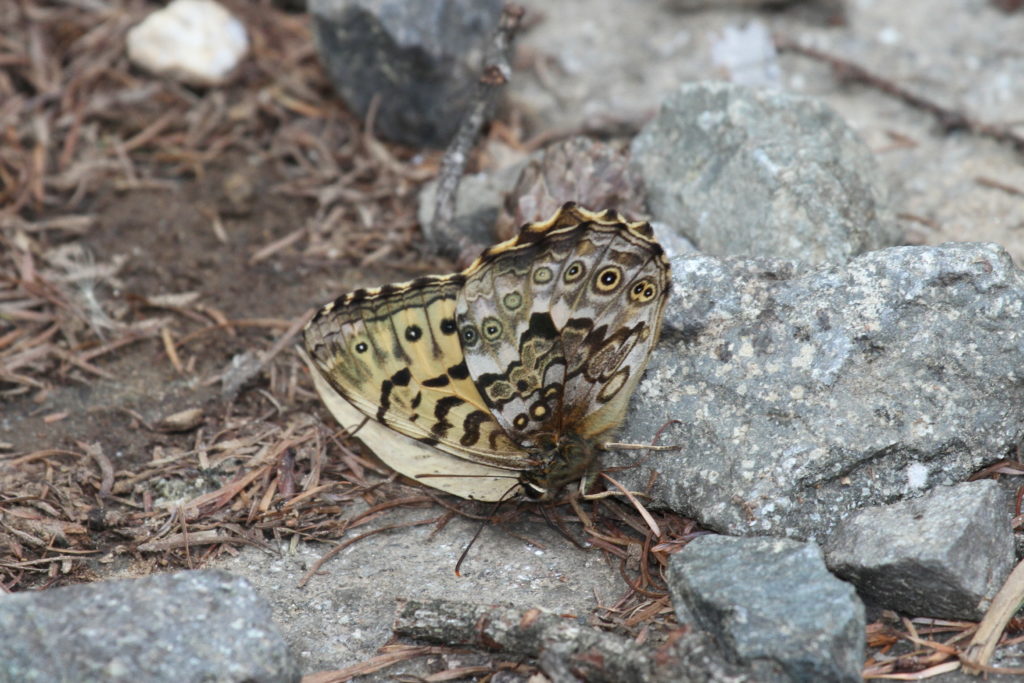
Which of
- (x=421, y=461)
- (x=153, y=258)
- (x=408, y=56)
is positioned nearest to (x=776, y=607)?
(x=421, y=461)

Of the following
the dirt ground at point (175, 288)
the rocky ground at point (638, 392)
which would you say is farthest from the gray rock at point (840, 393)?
the dirt ground at point (175, 288)

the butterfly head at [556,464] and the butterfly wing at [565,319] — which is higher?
the butterfly wing at [565,319]

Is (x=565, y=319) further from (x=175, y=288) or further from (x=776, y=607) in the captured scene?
(x=175, y=288)

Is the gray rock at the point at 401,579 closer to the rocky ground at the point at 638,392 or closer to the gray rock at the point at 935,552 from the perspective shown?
the rocky ground at the point at 638,392

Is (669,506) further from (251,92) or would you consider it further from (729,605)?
(251,92)

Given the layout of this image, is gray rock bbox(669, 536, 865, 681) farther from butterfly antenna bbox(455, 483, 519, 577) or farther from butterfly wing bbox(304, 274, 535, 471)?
butterfly wing bbox(304, 274, 535, 471)

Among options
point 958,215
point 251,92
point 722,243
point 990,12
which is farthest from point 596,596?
point 990,12

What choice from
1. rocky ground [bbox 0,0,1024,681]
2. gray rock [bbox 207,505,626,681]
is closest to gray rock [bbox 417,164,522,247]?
rocky ground [bbox 0,0,1024,681]
